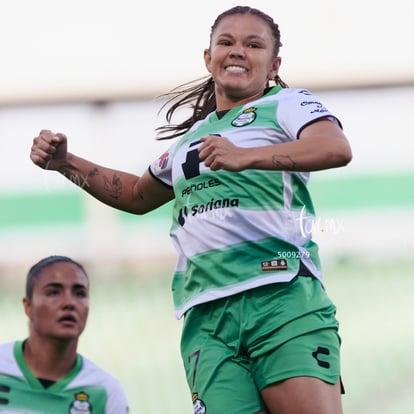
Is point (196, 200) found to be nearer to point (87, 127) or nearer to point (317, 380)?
point (317, 380)

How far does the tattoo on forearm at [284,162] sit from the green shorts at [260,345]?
0.33 metres

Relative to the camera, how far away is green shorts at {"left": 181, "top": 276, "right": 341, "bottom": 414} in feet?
8.63

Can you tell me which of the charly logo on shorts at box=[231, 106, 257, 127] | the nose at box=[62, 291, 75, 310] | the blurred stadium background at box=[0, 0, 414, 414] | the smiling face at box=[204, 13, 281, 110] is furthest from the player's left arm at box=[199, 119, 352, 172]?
the blurred stadium background at box=[0, 0, 414, 414]

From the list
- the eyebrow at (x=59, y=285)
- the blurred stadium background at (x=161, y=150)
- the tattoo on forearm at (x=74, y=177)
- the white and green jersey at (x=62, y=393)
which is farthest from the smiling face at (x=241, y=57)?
the blurred stadium background at (x=161, y=150)

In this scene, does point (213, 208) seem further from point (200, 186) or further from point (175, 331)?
point (175, 331)

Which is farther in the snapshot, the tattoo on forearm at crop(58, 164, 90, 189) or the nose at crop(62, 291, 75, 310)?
the nose at crop(62, 291, 75, 310)

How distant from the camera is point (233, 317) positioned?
271cm

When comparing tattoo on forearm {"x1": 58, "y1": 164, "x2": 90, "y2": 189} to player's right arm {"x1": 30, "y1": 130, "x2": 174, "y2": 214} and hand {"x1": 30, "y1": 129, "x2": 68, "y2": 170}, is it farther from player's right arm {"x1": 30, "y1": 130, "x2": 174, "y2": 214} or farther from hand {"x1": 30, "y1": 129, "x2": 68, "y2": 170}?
hand {"x1": 30, "y1": 129, "x2": 68, "y2": 170}

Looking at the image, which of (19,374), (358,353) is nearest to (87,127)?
(358,353)

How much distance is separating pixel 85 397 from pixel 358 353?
3.88 meters

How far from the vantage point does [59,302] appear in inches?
146

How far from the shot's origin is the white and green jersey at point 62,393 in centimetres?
356

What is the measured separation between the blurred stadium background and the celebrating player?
376 cm

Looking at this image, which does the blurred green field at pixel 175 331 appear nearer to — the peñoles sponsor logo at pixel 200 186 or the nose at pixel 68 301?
the nose at pixel 68 301
